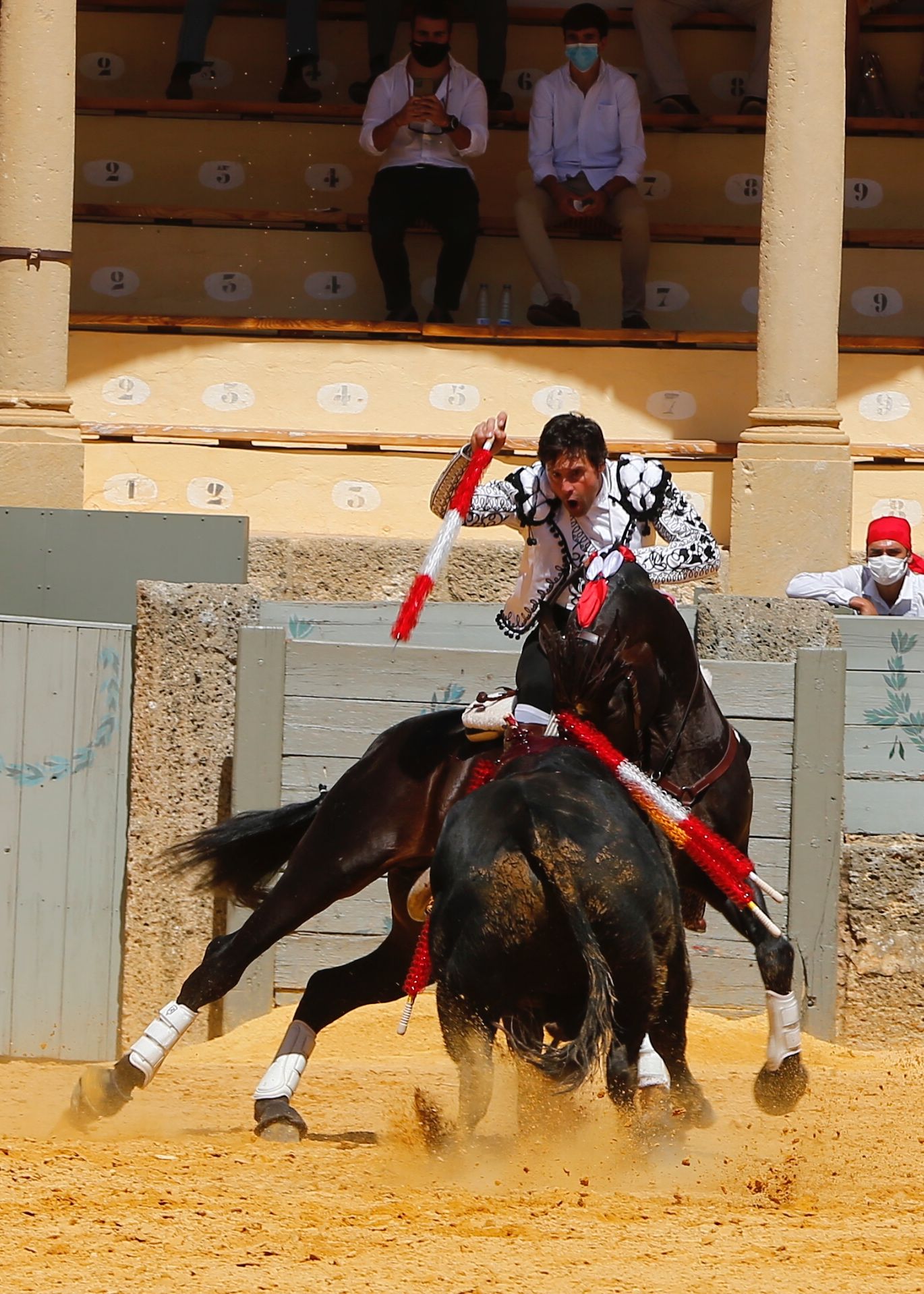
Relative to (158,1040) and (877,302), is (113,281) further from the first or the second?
(158,1040)

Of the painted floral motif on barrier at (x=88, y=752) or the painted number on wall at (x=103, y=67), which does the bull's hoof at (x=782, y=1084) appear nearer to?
the painted floral motif on barrier at (x=88, y=752)

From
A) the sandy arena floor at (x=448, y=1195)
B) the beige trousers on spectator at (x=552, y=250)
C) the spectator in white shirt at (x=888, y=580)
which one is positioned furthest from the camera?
the beige trousers on spectator at (x=552, y=250)

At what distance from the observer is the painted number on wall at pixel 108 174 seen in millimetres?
11922

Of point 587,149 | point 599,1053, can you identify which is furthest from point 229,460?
point 599,1053

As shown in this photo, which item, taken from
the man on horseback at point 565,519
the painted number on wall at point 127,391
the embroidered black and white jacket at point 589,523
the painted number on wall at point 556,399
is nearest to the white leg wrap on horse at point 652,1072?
the man on horseback at point 565,519

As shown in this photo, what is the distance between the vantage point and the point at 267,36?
12555 millimetres

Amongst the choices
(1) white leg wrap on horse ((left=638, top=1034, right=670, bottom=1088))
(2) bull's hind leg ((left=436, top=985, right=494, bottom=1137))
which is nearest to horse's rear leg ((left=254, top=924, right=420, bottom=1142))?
(1) white leg wrap on horse ((left=638, top=1034, right=670, bottom=1088))

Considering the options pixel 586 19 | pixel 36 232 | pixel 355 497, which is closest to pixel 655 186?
pixel 586 19

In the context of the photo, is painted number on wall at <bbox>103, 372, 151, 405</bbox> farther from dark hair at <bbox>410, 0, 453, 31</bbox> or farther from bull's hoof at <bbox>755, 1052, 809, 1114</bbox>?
bull's hoof at <bbox>755, 1052, 809, 1114</bbox>

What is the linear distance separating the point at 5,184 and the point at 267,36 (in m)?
3.74

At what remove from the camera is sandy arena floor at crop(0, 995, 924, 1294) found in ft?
11.1

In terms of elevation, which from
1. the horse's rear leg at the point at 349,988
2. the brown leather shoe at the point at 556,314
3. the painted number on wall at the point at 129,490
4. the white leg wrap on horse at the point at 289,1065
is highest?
the brown leather shoe at the point at 556,314

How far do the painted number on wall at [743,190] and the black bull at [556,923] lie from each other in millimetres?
8278

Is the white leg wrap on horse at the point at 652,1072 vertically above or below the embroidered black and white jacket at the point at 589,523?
below
